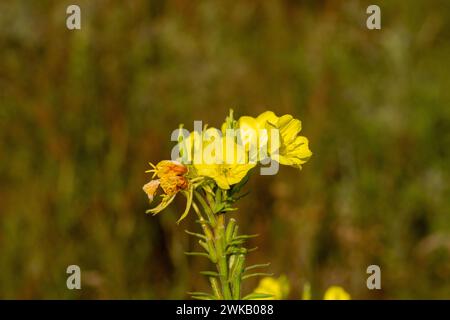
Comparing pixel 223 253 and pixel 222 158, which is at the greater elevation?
pixel 222 158

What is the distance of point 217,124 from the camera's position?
386cm

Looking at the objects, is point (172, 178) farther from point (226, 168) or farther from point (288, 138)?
point (288, 138)

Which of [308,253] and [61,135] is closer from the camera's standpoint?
[308,253]

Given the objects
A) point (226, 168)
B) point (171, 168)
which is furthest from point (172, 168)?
point (226, 168)

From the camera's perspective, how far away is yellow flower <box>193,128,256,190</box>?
125 centimetres

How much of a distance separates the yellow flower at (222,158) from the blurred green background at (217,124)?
170 centimetres

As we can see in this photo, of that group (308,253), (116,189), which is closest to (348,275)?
(308,253)

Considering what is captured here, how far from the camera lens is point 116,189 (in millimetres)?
3445

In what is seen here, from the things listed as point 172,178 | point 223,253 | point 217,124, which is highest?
point 217,124

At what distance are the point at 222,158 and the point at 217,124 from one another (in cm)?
264

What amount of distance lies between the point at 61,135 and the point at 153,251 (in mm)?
818
